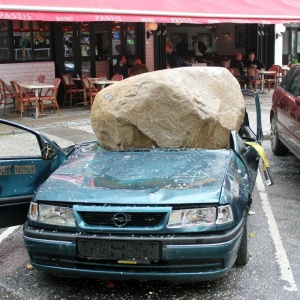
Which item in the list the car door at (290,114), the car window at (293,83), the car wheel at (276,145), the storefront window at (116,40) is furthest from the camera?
the storefront window at (116,40)

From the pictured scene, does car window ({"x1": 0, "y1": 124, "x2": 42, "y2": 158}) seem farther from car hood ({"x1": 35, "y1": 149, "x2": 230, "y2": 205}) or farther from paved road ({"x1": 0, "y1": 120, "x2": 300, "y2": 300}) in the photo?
car hood ({"x1": 35, "y1": 149, "x2": 230, "y2": 205})

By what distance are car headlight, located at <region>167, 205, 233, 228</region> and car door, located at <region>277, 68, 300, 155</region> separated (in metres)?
3.50

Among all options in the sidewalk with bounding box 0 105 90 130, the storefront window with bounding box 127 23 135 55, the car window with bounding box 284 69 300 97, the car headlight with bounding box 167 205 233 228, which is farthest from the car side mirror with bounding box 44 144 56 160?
the storefront window with bounding box 127 23 135 55

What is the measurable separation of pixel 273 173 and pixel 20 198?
13.5 ft

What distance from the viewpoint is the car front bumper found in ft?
11.8

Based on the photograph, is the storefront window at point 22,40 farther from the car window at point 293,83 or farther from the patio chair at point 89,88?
the car window at point 293,83

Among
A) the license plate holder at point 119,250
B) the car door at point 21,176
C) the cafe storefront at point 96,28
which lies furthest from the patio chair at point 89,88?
the license plate holder at point 119,250

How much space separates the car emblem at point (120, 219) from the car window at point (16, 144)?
5182mm

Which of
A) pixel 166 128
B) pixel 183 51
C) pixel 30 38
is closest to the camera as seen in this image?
pixel 166 128

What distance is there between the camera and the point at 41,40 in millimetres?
14461

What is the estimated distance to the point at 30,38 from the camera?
1416cm

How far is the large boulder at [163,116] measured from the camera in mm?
4992

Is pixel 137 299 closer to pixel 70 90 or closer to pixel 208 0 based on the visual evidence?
pixel 70 90

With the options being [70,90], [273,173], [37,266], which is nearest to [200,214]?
[37,266]
